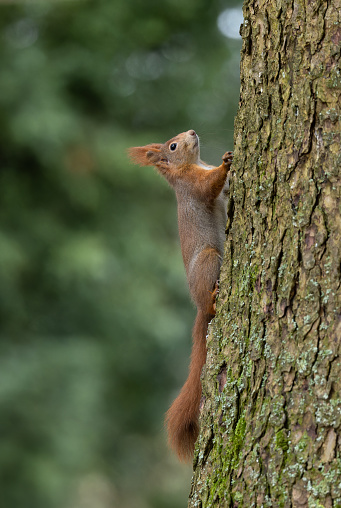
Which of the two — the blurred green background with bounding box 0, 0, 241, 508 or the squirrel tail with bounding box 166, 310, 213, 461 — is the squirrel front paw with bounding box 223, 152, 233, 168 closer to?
the squirrel tail with bounding box 166, 310, 213, 461

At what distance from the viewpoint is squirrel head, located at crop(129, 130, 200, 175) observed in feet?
11.1

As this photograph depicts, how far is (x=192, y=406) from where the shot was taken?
238 cm

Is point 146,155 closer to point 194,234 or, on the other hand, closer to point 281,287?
point 194,234

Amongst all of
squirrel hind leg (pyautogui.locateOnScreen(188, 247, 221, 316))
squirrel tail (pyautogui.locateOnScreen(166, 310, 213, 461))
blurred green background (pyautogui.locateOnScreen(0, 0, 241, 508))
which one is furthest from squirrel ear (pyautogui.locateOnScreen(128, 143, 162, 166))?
blurred green background (pyautogui.locateOnScreen(0, 0, 241, 508))

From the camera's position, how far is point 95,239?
698 cm

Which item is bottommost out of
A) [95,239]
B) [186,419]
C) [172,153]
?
[186,419]

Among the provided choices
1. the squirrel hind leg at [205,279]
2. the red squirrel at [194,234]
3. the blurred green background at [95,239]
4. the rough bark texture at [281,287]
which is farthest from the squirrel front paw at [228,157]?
the blurred green background at [95,239]

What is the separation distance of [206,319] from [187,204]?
702 millimetres

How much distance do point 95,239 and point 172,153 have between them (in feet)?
11.8

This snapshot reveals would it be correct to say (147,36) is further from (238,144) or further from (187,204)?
(238,144)

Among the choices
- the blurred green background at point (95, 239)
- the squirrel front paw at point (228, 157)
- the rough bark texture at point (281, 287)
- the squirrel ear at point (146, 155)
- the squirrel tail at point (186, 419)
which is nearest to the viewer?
the rough bark texture at point (281, 287)

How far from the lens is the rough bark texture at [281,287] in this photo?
1632mm

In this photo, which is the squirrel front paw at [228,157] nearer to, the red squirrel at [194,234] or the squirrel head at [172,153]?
the red squirrel at [194,234]

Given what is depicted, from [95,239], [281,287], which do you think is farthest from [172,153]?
[95,239]
